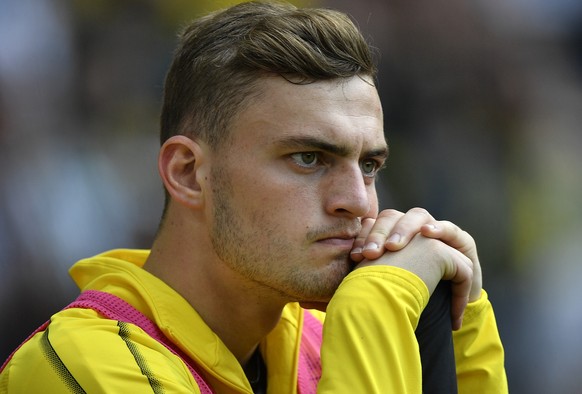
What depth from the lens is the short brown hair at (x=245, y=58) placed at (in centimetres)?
241

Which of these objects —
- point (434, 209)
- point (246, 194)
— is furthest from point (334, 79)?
point (434, 209)

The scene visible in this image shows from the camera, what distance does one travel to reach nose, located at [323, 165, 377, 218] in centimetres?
230

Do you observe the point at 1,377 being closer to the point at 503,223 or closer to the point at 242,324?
the point at 242,324

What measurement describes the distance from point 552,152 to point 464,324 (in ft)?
8.71

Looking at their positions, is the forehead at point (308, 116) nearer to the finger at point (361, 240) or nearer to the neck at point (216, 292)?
the finger at point (361, 240)

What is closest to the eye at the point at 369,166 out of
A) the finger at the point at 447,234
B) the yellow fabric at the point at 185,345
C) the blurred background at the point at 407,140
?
the finger at the point at 447,234

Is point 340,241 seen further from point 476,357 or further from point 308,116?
point 476,357

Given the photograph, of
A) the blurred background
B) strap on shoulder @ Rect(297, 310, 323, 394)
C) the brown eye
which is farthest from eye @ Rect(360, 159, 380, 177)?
the blurred background

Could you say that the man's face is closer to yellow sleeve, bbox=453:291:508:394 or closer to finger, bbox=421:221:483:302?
finger, bbox=421:221:483:302

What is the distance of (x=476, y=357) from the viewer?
255 cm

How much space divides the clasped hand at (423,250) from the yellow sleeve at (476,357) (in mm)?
105

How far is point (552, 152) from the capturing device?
16.4 feet

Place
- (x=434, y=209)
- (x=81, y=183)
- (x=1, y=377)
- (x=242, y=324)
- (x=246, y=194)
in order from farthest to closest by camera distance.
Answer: (x=434, y=209)
(x=81, y=183)
(x=242, y=324)
(x=246, y=194)
(x=1, y=377)

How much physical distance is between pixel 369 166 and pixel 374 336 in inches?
22.5
